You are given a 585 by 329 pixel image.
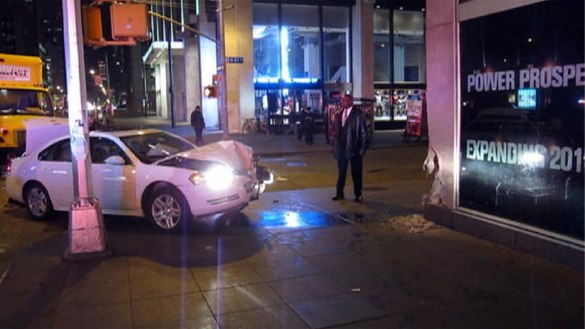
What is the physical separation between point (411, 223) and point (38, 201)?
5893 millimetres

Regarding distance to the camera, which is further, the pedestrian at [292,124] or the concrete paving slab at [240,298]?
the pedestrian at [292,124]

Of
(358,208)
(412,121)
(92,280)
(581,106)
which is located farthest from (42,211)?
(412,121)

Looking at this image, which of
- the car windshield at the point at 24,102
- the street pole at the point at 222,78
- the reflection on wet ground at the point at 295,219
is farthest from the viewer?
the car windshield at the point at 24,102

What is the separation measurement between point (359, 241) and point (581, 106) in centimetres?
305

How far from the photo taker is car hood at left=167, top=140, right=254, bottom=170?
28.0 ft

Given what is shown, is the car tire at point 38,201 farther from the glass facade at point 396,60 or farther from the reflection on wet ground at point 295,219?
the glass facade at point 396,60

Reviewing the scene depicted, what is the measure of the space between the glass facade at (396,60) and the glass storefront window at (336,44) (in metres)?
1.84

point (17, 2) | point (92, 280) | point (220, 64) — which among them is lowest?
point (92, 280)

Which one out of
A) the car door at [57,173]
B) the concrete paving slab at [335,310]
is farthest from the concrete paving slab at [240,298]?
the car door at [57,173]

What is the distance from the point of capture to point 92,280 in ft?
20.4

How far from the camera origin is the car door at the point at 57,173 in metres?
9.25

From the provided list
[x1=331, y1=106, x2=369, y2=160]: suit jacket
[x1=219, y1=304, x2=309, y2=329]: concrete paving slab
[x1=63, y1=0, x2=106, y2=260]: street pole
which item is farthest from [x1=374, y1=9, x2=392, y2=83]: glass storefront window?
[x1=219, y1=304, x2=309, y2=329]: concrete paving slab

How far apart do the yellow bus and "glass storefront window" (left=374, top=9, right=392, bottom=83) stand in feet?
67.7

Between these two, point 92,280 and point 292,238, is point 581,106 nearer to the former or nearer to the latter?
point 292,238
